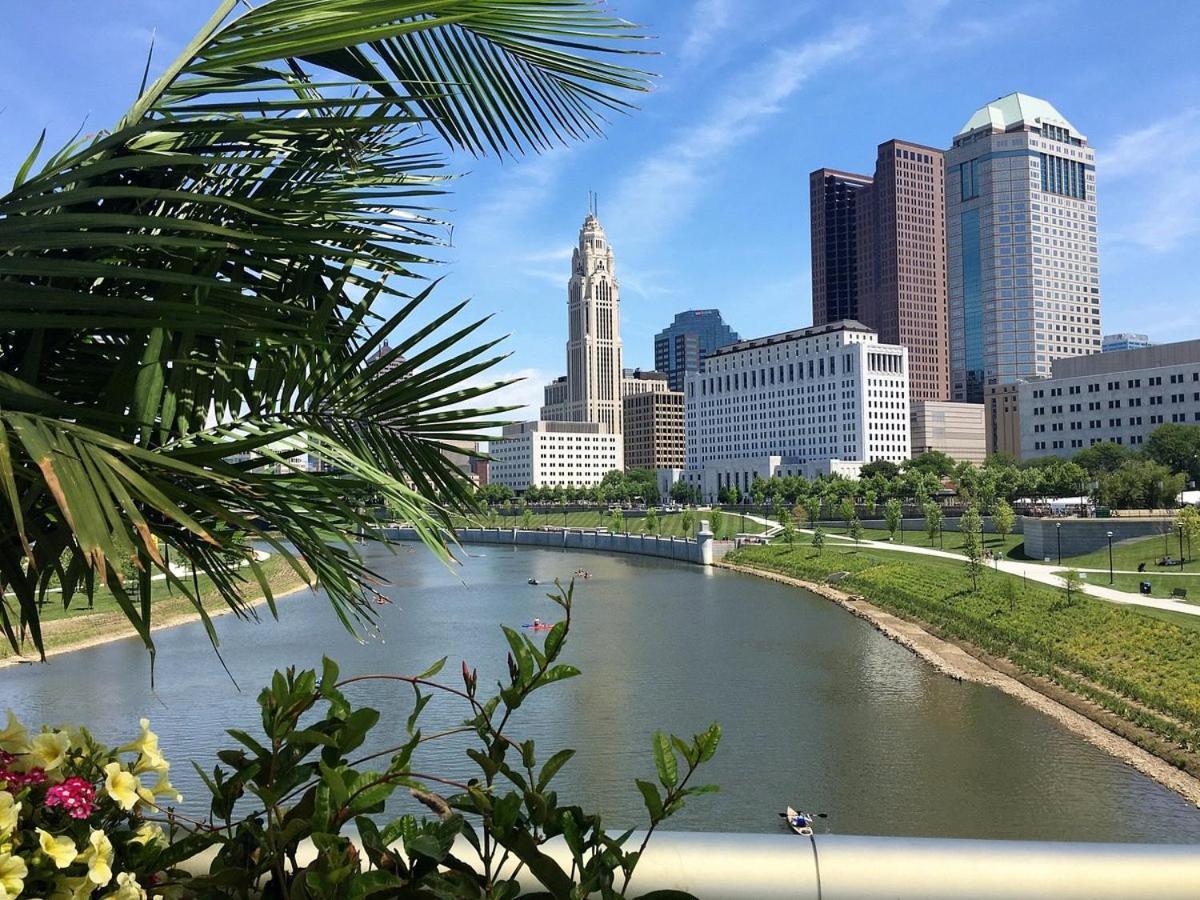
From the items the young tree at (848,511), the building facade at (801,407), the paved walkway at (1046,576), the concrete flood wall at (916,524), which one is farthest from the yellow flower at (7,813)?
the building facade at (801,407)

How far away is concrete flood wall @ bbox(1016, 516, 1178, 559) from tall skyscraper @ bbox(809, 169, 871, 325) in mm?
135588

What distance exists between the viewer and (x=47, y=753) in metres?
1.68

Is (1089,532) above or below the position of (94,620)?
above

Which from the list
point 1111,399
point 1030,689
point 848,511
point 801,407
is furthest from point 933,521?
point 801,407

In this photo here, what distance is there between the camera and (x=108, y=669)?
101 feet

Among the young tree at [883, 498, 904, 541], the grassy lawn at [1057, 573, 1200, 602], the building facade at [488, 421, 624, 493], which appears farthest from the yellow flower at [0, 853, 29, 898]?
the building facade at [488, 421, 624, 493]

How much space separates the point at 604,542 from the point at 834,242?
117m

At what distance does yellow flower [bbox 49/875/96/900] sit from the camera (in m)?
1.45

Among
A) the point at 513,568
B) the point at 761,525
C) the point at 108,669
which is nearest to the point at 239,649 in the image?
the point at 108,669

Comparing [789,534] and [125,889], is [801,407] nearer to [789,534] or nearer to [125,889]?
Result: [789,534]

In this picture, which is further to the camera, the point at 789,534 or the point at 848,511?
the point at 848,511

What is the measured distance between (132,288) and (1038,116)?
178836 millimetres

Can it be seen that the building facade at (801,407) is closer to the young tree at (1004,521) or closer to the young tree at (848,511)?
the young tree at (848,511)

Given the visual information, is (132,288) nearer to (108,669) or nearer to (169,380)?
(169,380)
